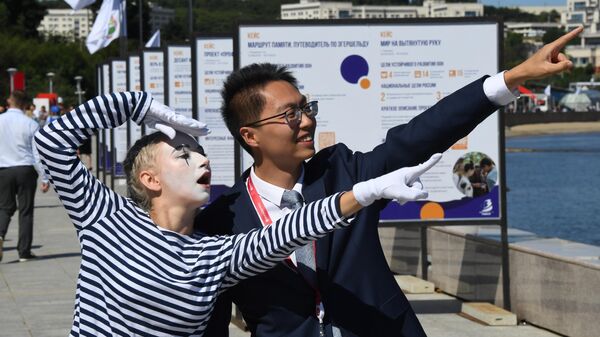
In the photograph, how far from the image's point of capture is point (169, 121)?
4059 mm

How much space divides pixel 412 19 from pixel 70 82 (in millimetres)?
99339

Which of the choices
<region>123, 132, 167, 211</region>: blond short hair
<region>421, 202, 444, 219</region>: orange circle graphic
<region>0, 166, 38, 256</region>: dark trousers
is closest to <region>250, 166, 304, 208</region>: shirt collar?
<region>123, 132, 167, 211</region>: blond short hair

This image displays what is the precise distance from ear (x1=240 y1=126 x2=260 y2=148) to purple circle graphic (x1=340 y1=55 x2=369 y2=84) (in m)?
5.51

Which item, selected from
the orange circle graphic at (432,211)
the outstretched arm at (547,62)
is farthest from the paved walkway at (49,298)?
the outstretched arm at (547,62)

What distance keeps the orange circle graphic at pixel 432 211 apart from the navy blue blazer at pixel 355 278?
5735 mm

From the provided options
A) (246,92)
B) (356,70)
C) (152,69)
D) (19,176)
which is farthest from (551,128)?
(246,92)

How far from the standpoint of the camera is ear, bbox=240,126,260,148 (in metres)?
4.22

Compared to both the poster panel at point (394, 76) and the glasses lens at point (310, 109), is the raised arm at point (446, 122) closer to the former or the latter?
the glasses lens at point (310, 109)

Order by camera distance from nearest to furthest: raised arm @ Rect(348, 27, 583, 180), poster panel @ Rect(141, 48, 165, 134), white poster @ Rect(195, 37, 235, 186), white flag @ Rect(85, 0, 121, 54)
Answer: raised arm @ Rect(348, 27, 583, 180), white poster @ Rect(195, 37, 235, 186), poster panel @ Rect(141, 48, 165, 134), white flag @ Rect(85, 0, 121, 54)

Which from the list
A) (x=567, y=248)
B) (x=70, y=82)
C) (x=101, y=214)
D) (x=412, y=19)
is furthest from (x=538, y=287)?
(x=70, y=82)

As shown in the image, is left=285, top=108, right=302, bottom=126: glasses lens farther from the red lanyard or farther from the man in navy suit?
the red lanyard

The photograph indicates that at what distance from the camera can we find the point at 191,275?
3902mm

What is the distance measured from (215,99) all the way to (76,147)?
8.40 metres

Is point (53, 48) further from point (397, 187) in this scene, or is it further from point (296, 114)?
point (397, 187)
